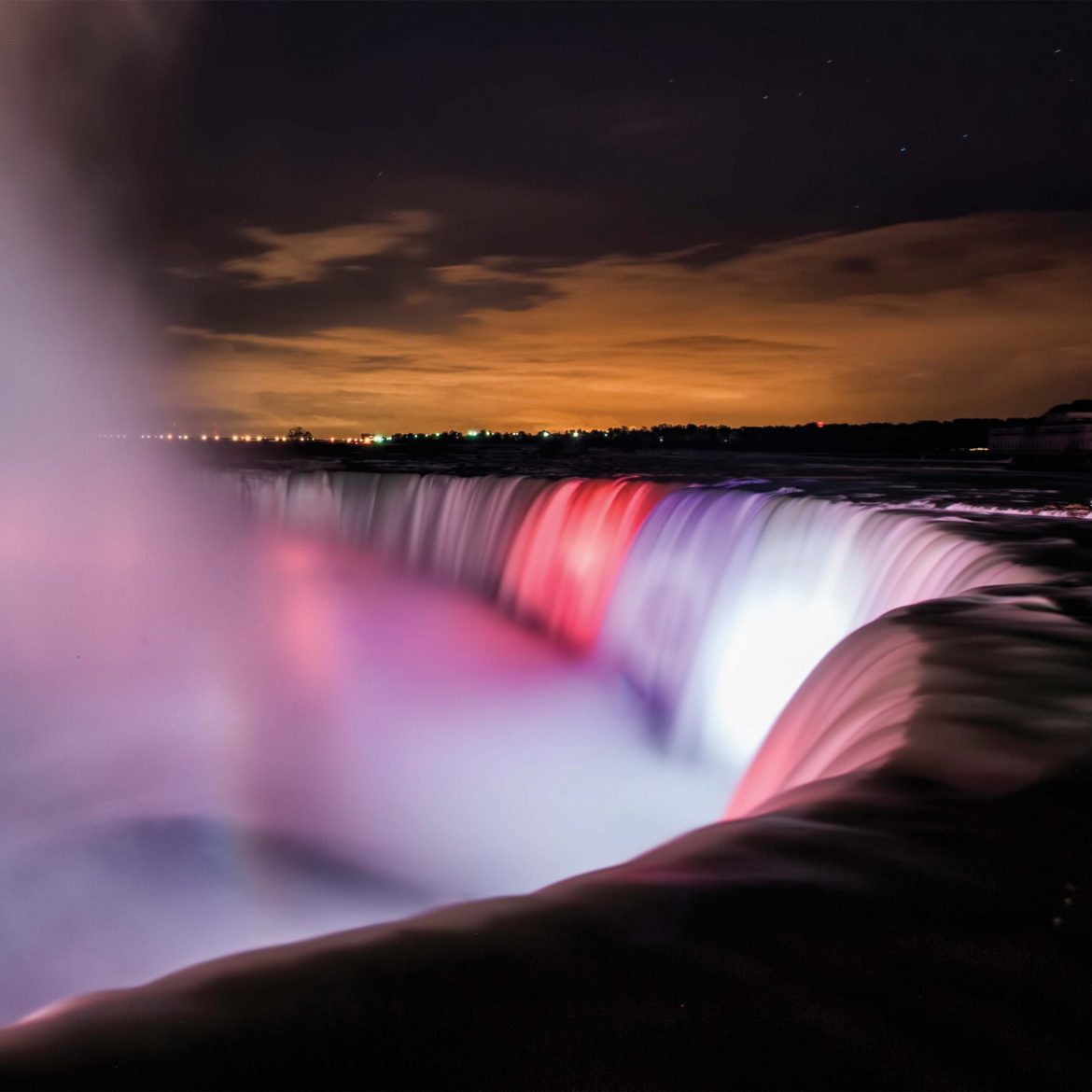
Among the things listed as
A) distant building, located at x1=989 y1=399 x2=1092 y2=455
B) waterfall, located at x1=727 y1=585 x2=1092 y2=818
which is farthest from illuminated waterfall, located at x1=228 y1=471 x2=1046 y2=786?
distant building, located at x1=989 y1=399 x2=1092 y2=455

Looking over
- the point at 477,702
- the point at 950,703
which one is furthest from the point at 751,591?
the point at 950,703

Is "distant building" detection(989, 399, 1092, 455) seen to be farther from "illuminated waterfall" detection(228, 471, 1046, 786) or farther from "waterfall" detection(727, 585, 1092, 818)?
"waterfall" detection(727, 585, 1092, 818)

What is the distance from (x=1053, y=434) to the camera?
2875 centimetres

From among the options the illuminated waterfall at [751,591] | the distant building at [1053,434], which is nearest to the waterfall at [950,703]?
the illuminated waterfall at [751,591]

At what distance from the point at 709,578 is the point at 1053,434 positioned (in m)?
23.9

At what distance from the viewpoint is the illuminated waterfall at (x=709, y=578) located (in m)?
7.55

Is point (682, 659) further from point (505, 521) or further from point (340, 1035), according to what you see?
point (340, 1035)

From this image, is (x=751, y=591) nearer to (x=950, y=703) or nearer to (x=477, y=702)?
(x=477, y=702)

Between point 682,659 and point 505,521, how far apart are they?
24.7ft

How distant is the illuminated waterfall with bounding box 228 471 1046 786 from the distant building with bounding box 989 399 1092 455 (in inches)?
699

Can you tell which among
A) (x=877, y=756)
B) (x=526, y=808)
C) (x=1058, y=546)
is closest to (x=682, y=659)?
(x=526, y=808)

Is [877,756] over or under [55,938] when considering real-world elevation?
over

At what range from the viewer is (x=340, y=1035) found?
1358 mm

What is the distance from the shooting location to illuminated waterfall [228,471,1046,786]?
24.8 ft
